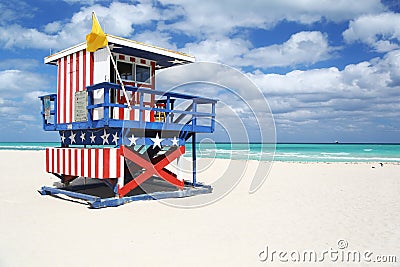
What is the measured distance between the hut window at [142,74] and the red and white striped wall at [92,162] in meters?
2.66

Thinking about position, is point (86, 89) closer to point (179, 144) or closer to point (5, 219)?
point (179, 144)

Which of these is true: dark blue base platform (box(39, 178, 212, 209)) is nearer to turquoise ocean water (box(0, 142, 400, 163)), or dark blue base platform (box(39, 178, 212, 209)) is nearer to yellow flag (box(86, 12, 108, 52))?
yellow flag (box(86, 12, 108, 52))

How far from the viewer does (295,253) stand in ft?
17.7

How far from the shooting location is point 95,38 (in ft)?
29.9

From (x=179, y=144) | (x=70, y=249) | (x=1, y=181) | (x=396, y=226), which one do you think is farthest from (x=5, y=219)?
(x=396, y=226)

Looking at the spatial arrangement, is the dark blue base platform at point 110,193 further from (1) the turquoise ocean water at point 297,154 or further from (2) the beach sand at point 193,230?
(1) the turquoise ocean water at point 297,154

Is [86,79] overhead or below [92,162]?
overhead

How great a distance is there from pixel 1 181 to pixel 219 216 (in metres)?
9.34

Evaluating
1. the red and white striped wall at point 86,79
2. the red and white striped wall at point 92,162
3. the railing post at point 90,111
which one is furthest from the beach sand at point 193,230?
the red and white striped wall at point 86,79

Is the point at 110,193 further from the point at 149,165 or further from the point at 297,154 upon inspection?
the point at 297,154

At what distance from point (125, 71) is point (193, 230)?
5.45 metres

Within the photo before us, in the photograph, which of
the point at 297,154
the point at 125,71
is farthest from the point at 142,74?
the point at 297,154

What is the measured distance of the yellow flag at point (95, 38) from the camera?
894 cm

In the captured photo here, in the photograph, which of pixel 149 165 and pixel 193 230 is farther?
pixel 149 165
